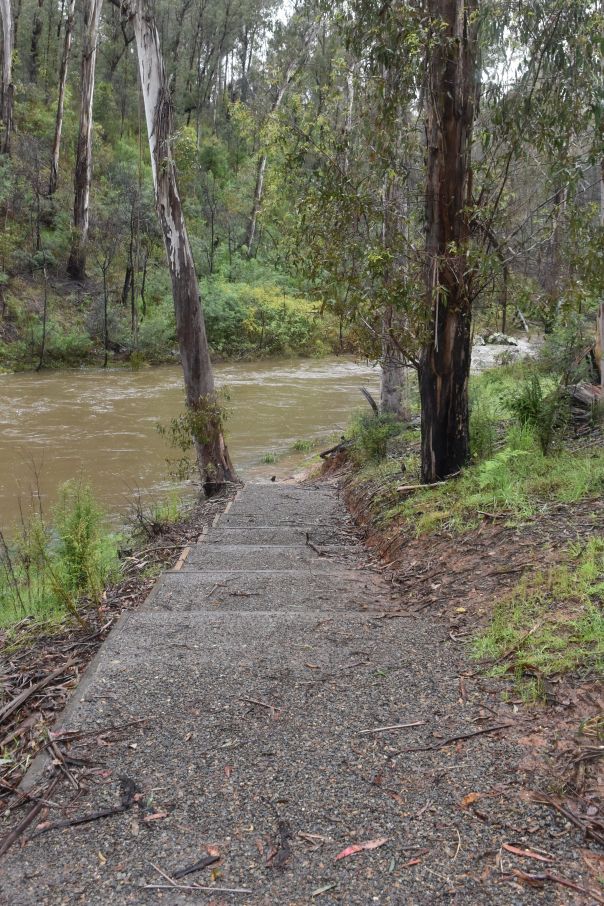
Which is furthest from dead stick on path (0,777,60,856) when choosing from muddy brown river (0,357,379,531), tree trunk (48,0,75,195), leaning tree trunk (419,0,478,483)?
tree trunk (48,0,75,195)

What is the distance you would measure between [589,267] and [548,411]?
1205 mm

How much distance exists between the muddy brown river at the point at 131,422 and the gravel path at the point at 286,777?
18.3ft

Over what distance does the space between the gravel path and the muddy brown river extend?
18.3 ft

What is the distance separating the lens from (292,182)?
21.8 ft

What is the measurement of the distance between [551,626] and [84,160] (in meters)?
25.5

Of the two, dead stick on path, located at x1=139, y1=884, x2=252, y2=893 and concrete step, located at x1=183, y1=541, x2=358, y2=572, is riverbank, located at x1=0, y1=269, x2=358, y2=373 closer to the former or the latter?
concrete step, located at x1=183, y1=541, x2=358, y2=572

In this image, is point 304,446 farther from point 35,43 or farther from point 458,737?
point 35,43

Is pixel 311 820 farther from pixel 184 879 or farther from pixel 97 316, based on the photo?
pixel 97 316

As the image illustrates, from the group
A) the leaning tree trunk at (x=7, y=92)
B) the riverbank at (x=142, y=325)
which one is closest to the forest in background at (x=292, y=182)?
the riverbank at (x=142, y=325)

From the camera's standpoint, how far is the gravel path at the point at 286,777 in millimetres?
1885

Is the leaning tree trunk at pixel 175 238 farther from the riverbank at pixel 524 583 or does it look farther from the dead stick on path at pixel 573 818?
the dead stick on path at pixel 573 818

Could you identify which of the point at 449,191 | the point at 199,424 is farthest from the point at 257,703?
the point at 199,424

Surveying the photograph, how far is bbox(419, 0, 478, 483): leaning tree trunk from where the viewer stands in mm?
5648

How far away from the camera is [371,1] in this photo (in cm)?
597
